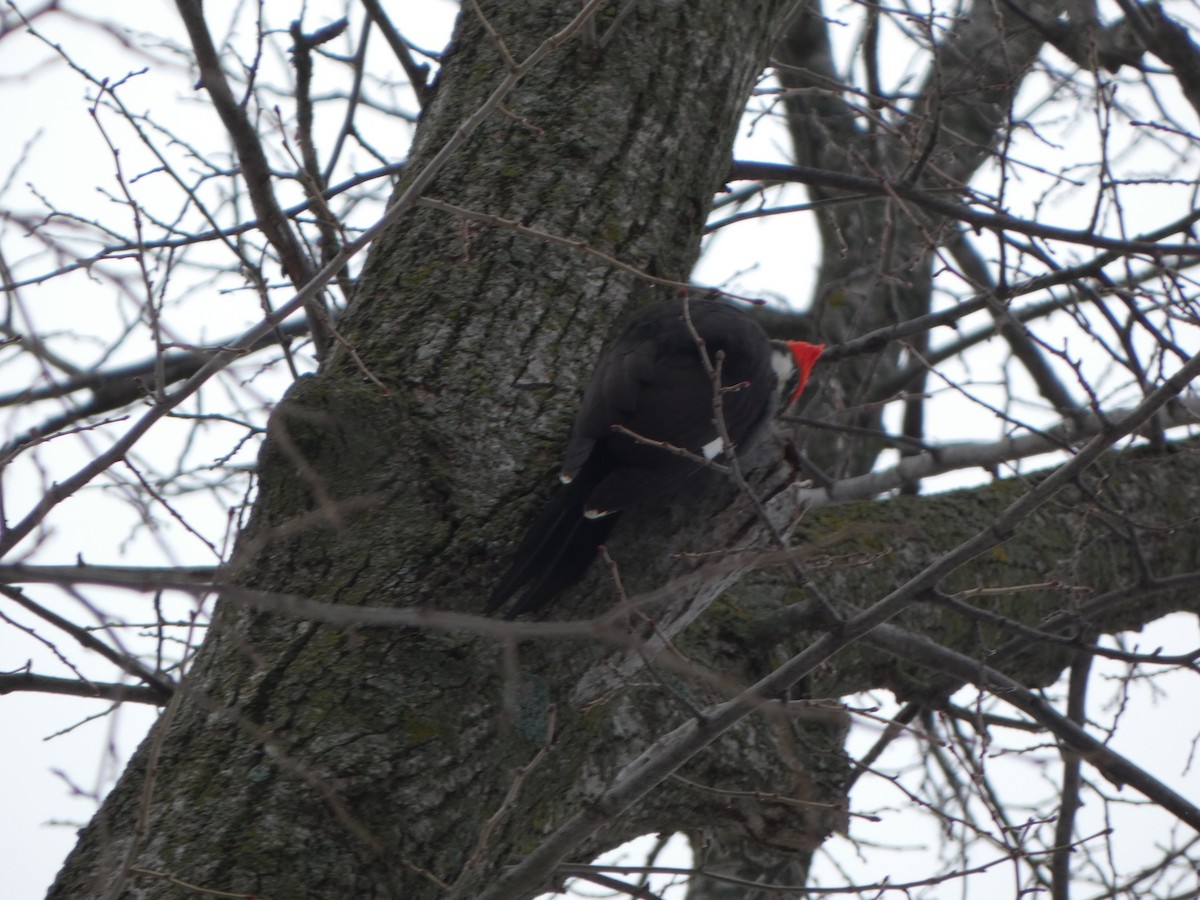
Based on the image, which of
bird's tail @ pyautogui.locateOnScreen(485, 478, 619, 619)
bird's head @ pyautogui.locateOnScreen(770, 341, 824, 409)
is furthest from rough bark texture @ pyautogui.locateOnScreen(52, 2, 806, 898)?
bird's head @ pyautogui.locateOnScreen(770, 341, 824, 409)

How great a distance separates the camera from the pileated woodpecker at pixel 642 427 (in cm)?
215

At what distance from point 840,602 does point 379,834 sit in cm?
150

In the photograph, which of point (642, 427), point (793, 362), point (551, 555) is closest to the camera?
point (551, 555)

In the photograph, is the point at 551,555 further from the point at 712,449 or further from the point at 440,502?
the point at 712,449

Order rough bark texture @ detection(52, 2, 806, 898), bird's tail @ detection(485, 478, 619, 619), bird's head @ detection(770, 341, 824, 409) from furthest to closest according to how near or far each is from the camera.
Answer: bird's head @ detection(770, 341, 824, 409), bird's tail @ detection(485, 478, 619, 619), rough bark texture @ detection(52, 2, 806, 898)

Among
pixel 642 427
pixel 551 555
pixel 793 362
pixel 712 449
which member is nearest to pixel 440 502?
pixel 551 555

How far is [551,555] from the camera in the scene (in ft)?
7.02

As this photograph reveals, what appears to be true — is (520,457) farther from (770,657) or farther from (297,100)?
(297,100)

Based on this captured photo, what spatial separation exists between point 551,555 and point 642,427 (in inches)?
19.7

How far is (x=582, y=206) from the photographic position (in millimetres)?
2580

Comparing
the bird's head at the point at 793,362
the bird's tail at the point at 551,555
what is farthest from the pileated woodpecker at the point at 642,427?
the bird's head at the point at 793,362

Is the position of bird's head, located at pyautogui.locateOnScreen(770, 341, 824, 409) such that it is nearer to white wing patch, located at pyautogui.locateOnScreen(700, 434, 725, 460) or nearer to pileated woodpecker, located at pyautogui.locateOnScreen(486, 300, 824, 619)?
pileated woodpecker, located at pyautogui.locateOnScreen(486, 300, 824, 619)

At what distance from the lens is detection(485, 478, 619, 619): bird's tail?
2.10 meters

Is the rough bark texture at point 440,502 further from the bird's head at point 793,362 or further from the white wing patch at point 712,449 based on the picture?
the bird's head at point 793,362
